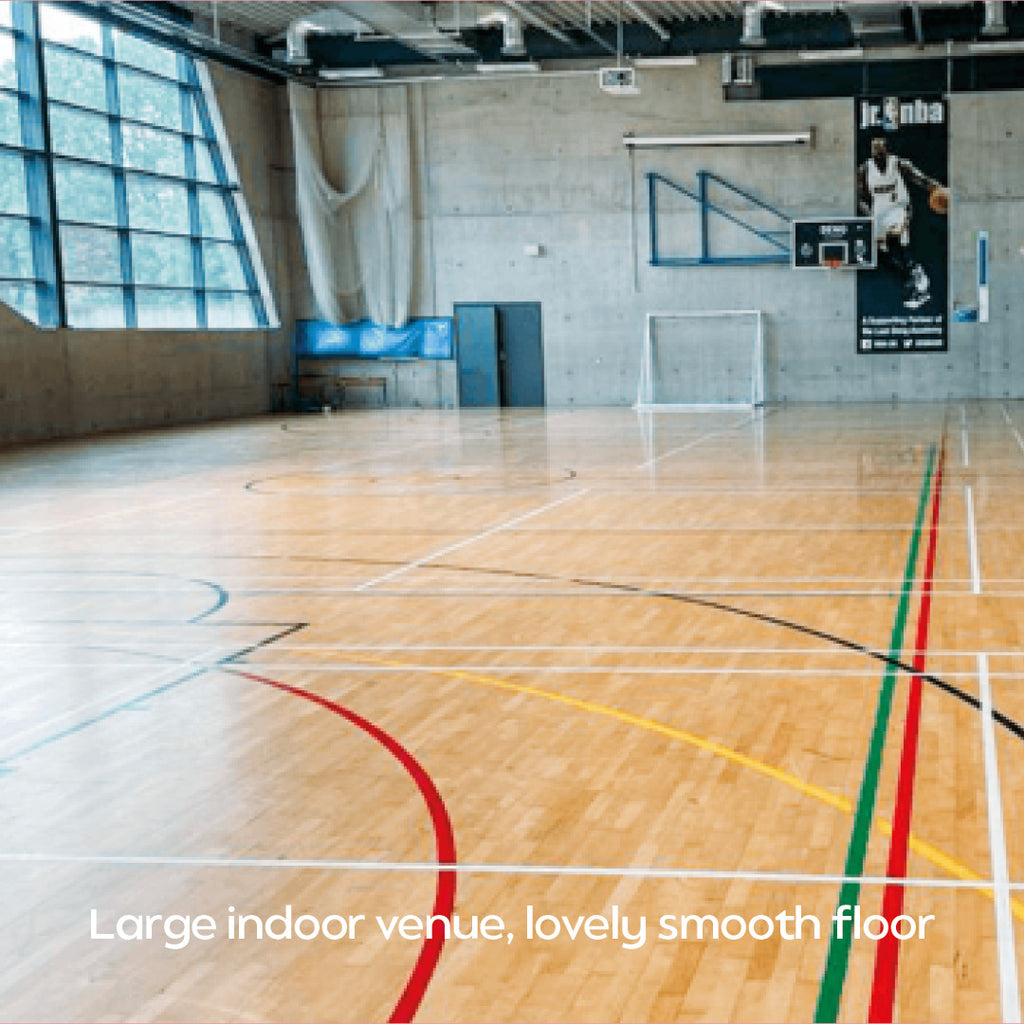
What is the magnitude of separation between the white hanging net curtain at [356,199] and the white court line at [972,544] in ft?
71.8

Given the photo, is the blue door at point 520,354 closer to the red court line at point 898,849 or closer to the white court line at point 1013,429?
the white court line at point 1013,429

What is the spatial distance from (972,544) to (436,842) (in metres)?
8.59

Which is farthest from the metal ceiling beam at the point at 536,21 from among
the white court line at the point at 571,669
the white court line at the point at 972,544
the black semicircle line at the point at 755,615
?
the white court line at the point at 571,669

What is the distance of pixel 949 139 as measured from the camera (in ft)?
112

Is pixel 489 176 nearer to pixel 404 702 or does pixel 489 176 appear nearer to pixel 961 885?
pixel 404 702

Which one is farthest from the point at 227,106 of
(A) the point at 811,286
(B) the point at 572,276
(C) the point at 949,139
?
(C) the point at 949,139

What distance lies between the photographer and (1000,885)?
5.36m

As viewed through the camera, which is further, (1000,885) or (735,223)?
(735,223)

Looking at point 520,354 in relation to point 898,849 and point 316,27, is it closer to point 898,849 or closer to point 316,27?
point 316,27

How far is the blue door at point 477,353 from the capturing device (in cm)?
3734

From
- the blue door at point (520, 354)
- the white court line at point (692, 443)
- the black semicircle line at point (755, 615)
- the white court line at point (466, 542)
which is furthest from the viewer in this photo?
the blue door at point (520, 354)

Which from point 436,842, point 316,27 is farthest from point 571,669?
point 316,27

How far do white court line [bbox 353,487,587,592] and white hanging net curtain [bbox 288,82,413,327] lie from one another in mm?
19558

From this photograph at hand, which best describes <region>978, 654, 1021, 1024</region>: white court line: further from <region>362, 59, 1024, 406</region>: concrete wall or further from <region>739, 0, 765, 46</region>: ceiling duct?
<region>362, 59, 1024, 406</region>: concrete wall
